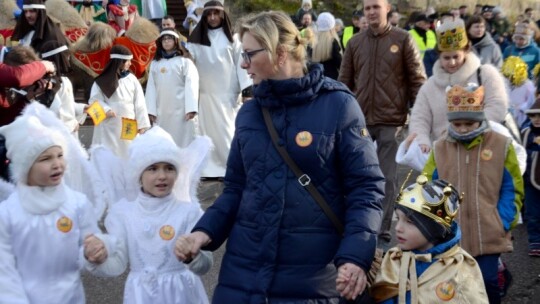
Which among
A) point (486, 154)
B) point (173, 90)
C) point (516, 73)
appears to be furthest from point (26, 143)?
point (516, 73)

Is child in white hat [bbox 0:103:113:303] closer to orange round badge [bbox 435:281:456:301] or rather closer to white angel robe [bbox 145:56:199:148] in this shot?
orange round badge [bbox 435:281:456:301]

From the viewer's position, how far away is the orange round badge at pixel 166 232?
3922 mm

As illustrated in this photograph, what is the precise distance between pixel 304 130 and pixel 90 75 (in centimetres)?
1006

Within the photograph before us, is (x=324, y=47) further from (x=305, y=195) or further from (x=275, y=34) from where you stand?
(x=305, y=195)

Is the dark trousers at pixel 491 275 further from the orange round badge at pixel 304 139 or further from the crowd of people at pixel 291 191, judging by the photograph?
the orange round badge at pixel 304 139

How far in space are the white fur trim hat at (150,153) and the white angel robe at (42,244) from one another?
38cm

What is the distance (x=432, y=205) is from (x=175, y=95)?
5.91 m

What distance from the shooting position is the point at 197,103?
9.12 meters

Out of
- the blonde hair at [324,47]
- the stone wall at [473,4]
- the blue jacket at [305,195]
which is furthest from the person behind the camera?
the stone wall at [473,4]

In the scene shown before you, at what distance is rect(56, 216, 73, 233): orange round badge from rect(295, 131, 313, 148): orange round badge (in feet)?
4.94

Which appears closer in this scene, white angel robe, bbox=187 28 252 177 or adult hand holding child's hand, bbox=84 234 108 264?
adult hand holding child's hand, bbox=84 234 108 264

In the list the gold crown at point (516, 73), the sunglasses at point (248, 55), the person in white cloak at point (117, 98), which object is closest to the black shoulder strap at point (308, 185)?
the sunglasses at point (248, 55)

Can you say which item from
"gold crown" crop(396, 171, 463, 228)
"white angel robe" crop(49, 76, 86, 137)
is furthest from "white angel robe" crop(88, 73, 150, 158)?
"gold crown" crop(396, 171, 463, 228)

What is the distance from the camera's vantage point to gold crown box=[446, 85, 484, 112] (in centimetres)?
454
